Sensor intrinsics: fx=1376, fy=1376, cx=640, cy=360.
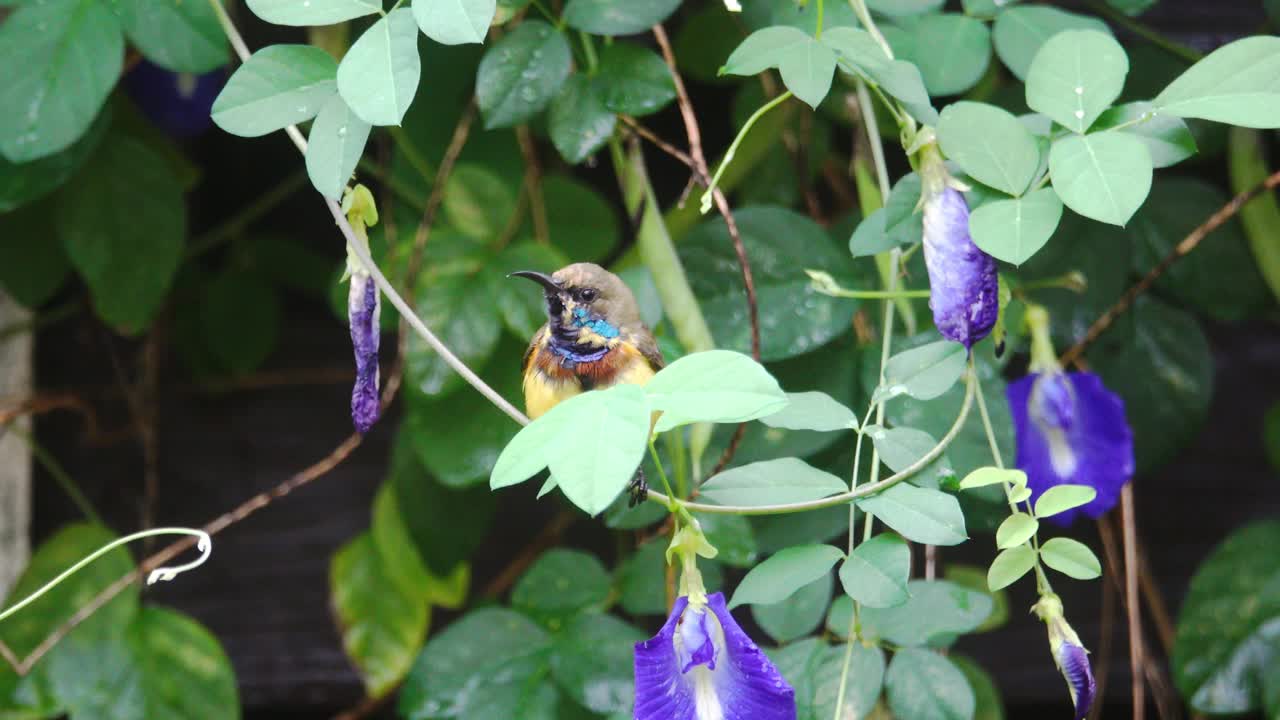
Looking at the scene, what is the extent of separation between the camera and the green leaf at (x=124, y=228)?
136 centimetres

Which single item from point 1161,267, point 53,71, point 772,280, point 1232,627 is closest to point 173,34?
point 53,71

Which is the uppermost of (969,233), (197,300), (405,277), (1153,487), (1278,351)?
(969,233)

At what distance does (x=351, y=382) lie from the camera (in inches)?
61.8

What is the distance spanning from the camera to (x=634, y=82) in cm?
108

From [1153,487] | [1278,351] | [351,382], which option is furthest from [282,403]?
[1278,351]

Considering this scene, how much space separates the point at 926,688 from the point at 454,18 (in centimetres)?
52

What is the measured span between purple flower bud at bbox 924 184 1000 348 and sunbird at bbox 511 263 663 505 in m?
0.18

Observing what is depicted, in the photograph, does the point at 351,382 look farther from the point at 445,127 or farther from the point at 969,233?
the point at 969,233

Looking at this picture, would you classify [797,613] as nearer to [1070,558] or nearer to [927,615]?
[927,615]

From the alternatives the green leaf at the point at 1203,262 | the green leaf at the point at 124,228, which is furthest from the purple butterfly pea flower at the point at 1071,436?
the green leaf at the point at 124,228

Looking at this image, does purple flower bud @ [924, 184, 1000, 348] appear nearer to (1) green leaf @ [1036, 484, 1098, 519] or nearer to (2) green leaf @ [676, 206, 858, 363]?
(1) green leaf @ [1036, 484, 1098, 519]

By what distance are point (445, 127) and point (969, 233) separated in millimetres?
765

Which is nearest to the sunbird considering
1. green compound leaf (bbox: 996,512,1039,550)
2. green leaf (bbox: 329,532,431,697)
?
green compound leaf (bbox: 996,512,1039,550)

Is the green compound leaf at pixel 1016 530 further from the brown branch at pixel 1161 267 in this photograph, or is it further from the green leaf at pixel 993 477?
the brown branch at pixel 1161 267
